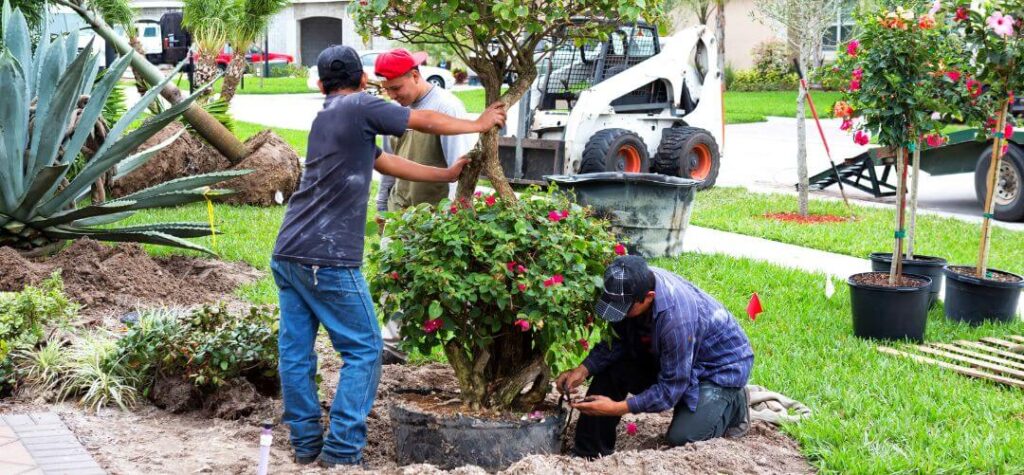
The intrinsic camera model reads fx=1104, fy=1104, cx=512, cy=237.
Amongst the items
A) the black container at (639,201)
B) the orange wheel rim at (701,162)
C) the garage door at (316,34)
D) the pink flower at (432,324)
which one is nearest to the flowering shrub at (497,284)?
the pink flower at (432,324)

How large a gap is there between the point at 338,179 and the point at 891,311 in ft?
12.4

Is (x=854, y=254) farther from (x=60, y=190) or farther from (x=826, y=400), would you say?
(x=60, y=190)

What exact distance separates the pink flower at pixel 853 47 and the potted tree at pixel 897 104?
0.35 ft

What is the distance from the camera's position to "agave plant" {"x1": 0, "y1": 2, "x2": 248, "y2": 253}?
6.85 meters

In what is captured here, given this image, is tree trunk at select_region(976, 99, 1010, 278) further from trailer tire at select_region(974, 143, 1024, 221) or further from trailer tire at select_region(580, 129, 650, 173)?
trailer tire at select_region(580, 129, 650, 173)

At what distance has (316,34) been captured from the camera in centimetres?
5056

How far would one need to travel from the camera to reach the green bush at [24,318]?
534 centimetres

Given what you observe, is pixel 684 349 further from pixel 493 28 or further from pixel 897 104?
pixel 897 104

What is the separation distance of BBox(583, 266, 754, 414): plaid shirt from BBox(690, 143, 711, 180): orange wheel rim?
924 centimetres

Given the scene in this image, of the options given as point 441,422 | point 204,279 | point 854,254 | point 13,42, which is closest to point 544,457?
point 441,422

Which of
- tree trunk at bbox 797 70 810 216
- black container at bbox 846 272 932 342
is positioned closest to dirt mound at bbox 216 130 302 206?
tree trunk at bbox 797 70 810 216

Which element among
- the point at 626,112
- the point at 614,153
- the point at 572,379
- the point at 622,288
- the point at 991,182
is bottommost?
the point at 572,379

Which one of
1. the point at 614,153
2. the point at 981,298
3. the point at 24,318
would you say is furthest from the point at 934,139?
the point at 614,153

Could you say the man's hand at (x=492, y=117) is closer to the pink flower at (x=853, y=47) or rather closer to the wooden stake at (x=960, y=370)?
the wooden stake at (x=960, y=370)
